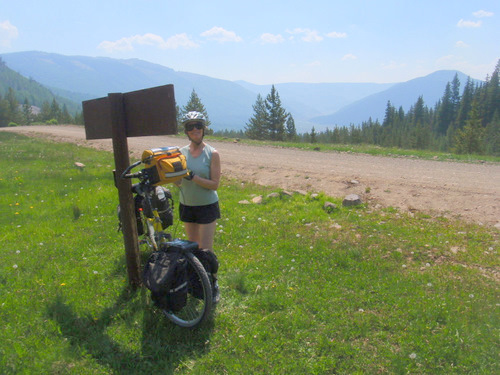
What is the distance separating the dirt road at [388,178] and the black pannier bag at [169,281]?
21.6 feet

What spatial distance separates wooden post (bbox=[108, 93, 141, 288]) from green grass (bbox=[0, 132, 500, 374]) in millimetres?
424

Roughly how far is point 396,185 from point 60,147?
20171 mm

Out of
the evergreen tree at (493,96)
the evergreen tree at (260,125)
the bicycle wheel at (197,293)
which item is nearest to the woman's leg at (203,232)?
the bicycle wheel at (197,293)

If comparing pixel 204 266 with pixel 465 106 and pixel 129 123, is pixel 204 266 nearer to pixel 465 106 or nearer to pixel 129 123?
pixel 129 123

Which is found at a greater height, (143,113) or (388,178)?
(143,113)

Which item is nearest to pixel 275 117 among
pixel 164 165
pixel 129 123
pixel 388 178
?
pixel 388 178

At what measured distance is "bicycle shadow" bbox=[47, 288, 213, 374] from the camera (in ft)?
11.5

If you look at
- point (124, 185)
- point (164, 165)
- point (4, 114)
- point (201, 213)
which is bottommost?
point (201, 213)

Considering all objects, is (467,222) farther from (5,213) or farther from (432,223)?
(5,213)

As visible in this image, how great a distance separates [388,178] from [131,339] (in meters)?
9.94

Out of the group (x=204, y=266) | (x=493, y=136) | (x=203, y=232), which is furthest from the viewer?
(x=493, y=136)

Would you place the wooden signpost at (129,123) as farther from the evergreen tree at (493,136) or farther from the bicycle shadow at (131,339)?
the evergreen tree at (493,136)

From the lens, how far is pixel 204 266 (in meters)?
4.14

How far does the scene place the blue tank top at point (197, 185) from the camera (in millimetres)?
4242
